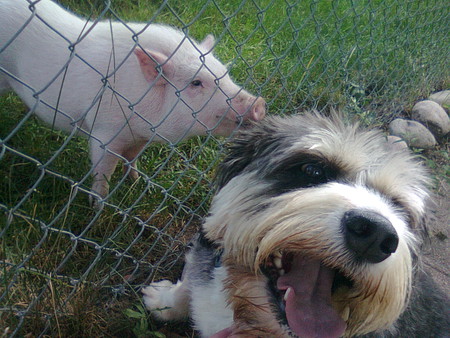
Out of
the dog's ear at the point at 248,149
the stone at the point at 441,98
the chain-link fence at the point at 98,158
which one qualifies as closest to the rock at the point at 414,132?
the stone at the point at 441,98

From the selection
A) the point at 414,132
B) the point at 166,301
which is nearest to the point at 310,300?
the point at 166,301

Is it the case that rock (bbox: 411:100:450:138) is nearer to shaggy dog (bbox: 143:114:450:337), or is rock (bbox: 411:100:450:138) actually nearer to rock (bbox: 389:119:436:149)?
rock (bbox: 389:119:436:149)

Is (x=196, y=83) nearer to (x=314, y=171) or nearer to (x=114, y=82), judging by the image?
(x=114, y=82)

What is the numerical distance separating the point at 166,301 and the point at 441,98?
4.40 meters

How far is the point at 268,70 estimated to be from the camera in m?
4.26

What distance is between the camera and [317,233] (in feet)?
4.85

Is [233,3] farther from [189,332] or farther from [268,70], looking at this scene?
[189,332]

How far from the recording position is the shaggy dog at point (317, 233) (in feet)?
4.91

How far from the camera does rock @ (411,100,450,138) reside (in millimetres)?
4645

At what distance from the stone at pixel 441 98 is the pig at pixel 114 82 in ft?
11.0

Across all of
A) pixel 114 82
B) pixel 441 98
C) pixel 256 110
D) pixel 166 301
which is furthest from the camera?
pixel 441 98

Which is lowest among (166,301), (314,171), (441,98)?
(166,301)

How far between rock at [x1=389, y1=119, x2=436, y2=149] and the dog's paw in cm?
294

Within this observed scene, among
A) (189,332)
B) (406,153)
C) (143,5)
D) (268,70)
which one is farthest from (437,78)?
(189,332)
